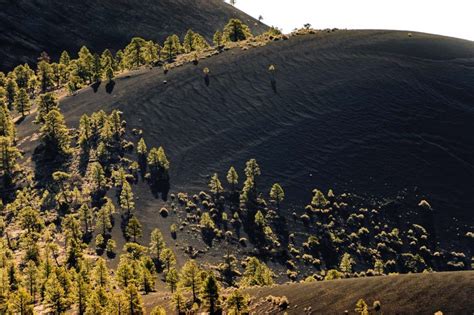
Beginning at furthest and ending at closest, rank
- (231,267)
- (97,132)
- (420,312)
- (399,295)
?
(97,132) → (231,267) → (399,295) → (420,312)

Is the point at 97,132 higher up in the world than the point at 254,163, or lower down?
higher up

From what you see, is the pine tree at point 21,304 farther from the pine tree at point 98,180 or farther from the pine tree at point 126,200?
the pine tree at point 98,180

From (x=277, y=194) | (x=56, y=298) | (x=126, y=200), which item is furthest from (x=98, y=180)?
(x=56, y=298)

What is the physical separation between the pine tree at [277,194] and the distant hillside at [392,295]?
52005mm

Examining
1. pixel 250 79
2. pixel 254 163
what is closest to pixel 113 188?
pixel 254 163

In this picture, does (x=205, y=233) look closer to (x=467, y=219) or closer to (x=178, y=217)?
(x=178, y=217)

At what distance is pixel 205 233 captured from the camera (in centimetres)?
11000

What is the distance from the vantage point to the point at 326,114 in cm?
14775

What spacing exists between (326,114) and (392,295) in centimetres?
9472

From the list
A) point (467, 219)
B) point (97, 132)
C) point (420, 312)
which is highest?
point (97, 132)

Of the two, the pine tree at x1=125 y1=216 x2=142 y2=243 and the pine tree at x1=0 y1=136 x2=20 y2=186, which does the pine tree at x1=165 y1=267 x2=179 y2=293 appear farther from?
the pine tree at x1=0 y1=136 x2=20 y2=186

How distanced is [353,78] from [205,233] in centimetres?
7613

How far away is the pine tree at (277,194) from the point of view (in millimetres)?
118250

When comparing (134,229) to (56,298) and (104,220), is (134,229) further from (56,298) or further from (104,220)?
(56,298)
